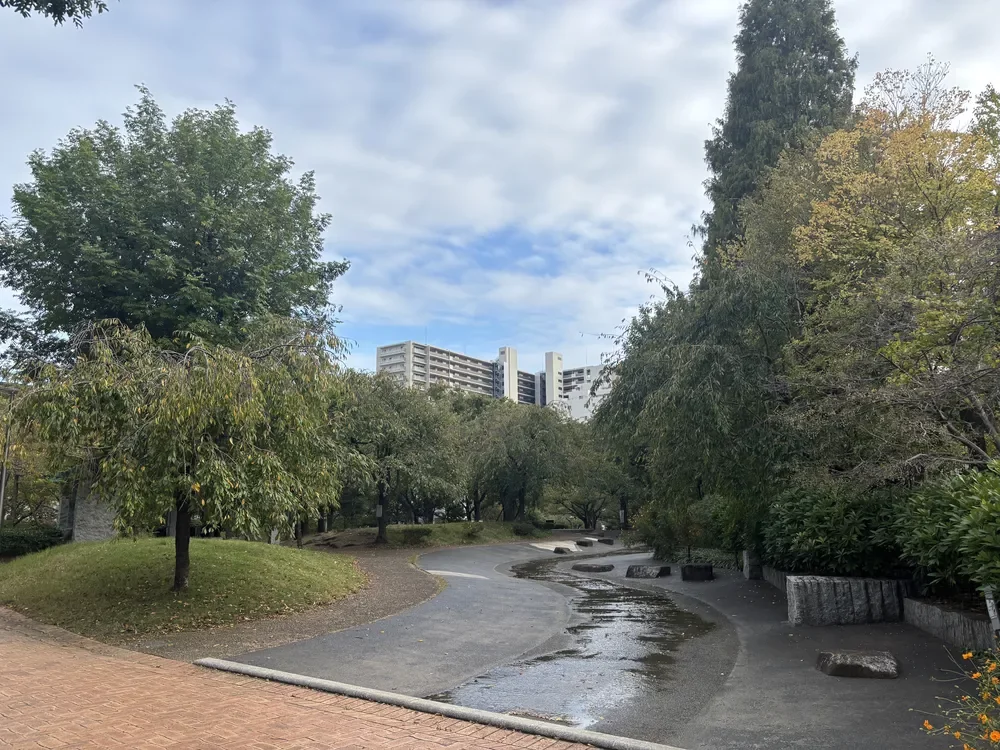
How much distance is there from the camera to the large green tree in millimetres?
16922

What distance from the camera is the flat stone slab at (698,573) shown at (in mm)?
15125

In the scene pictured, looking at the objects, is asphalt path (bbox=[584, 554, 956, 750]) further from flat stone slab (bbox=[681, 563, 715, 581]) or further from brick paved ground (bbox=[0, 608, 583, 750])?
flat stone slab (bbox=[681, 563, 715, 581])

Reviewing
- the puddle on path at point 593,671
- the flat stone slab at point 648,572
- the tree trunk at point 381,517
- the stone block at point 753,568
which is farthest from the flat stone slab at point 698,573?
the tree trunk at point 381,517

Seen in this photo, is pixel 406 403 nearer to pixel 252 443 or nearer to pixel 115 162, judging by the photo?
pixel 115 162

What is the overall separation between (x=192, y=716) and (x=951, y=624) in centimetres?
724

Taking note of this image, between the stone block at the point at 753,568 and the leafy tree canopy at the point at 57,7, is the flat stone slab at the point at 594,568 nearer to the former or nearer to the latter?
the stone block at the point at 753,568

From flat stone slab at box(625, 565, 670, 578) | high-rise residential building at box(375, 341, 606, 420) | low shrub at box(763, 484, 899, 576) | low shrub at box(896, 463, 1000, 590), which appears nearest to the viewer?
low shrub at box(896, 463, 1000, 590)

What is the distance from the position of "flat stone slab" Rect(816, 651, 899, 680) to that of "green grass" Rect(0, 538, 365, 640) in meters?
8.22

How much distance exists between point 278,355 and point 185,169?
9640 mm

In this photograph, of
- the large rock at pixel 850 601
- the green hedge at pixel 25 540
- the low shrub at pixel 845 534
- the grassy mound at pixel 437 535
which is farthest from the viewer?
the grassy mound at pixel 437 535

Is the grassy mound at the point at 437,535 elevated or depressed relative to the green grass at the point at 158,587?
depressed

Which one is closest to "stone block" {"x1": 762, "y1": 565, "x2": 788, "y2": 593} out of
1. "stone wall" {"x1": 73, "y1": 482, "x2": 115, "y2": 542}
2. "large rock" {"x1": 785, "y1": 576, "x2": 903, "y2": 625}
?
"large rock" {"x1": 785, "y1": 576, "x2": 903, "y2": 625}

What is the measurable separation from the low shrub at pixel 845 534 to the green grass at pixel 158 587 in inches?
318

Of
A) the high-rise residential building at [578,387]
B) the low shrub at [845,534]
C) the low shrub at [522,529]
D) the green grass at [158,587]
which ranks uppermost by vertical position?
the high-rise residential building at [578,387]
